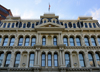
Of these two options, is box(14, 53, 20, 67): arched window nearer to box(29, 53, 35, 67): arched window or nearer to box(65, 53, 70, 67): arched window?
box(29, 53, 35, 67): arched window

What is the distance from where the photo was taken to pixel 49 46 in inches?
1000

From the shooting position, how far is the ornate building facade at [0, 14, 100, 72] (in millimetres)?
23688

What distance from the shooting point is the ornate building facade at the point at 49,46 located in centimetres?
2369

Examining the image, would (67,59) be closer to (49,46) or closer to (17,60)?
(49,46)

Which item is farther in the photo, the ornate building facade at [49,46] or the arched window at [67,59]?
the arched window at [67,59]

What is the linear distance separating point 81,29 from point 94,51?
20.3 feet

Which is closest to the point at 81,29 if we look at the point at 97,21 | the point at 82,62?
the point at 97,21

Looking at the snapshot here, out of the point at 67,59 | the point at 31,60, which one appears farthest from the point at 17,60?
the point at 67,59

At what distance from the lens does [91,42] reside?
26969mm

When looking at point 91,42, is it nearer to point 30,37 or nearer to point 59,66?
point 59,66

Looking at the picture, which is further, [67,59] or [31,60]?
[67,59]

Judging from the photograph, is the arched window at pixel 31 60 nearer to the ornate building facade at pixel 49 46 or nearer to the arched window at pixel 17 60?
the ornate building facade at pixel 49 46

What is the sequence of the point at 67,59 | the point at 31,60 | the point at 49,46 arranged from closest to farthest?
the point at 31,60 → the point at 67,59 → the point at 49,46

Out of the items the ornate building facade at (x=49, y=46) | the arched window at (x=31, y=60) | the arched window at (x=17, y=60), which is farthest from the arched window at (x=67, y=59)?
the arched window at (x=17, y=60)
